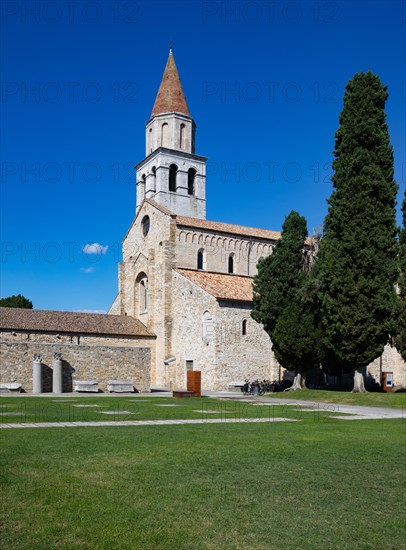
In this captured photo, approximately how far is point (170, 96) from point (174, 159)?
6.23 m

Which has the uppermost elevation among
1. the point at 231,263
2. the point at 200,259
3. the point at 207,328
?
the point at 200,259

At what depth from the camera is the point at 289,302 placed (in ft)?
101

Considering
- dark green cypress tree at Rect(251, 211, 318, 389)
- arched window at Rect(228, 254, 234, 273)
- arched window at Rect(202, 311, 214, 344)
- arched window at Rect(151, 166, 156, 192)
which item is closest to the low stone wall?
arched window at Rect(202, 311, 214, 344)

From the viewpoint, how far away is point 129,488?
7266 mm

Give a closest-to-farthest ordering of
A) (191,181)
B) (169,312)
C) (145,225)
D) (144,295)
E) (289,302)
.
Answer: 1. (289,302)
2. (169,312)
3. (145,225)
4. (144,295)
5. (191,181)

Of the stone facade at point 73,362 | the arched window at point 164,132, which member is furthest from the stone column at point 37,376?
the arched window at point 164,132

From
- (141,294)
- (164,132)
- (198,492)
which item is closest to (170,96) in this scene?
(164,132)

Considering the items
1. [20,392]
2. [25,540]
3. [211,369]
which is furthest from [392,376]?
[25,540]

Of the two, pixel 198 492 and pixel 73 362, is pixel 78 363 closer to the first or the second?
pixel 73 362

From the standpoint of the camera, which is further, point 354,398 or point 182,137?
point 182,137

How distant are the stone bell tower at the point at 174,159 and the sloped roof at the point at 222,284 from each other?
11303 mm

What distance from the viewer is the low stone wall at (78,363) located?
3055cm

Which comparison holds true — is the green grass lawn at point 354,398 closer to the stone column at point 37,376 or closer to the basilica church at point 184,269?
the basilica church at point 184,269

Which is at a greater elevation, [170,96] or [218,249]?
[170,96]
